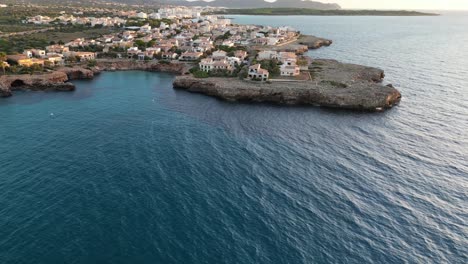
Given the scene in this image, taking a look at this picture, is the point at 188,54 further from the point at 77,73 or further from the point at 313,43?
the point at 313,43

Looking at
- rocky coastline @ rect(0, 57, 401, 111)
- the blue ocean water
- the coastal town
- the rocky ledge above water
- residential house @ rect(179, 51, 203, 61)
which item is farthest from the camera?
residential house @ rect(179, 51, 203, 61)

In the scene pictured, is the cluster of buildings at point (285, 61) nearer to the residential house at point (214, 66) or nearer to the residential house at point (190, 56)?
the residential house at point (214, 66)

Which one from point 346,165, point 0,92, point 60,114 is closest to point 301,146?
point 346,165

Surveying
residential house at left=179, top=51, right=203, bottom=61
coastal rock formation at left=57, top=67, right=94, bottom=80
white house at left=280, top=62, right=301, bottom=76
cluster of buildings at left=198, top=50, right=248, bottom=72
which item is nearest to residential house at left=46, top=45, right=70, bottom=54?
coastal rock formation at left=57, top=67, right=94, bottom=80

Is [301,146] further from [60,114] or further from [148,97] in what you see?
[60,114]

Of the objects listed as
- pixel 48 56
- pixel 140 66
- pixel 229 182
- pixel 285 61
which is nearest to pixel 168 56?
pixel 140 66

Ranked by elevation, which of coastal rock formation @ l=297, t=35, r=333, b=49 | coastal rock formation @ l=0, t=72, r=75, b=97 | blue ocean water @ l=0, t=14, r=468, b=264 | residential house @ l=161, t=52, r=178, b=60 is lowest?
blue ocean water @ l=0, t=14, r=468, b=264

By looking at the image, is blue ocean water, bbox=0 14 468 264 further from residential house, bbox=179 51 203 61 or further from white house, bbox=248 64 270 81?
residential house, bbox=179 51 203 61
